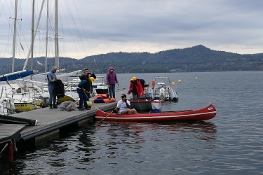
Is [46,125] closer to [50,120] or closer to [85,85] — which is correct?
[50,120]

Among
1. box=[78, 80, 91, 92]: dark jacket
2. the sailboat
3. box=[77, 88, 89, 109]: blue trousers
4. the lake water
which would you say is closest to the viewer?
the lake water

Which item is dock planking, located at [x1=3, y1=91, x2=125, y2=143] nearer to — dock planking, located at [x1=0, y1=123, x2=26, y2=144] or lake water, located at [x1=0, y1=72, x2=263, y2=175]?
dock planking, located at [x1=0, y1=123, x2=26, y2=144]

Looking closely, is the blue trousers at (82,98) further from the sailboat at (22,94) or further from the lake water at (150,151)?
the sailboat at (22,94)

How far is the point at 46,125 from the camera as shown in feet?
47.4

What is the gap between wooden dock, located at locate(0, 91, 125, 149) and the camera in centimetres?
1202

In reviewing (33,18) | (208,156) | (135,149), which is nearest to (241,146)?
(208,156)

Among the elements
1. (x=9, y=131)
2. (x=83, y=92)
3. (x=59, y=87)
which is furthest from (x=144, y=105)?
(x=9, y=131)

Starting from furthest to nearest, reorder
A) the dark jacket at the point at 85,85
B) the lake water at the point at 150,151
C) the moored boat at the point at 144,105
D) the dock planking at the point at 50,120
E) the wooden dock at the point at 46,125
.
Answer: the moored boat at the point at 144,105 → the dark jacket at the point at 85,85 → the dock planking at the point at 50,120 → the wooden dock at the point at 46,125 → the lake water at the point at 150,151

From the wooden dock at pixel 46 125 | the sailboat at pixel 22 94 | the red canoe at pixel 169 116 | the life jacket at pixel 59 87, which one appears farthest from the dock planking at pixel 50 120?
the sailboat at pixel 22 94

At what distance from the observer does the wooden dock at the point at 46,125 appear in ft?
39.4

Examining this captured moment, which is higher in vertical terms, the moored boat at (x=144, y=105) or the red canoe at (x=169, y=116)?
the moored boat at (x=144, y=105)

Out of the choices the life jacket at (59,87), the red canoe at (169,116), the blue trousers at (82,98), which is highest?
the life jacket at (59,87)

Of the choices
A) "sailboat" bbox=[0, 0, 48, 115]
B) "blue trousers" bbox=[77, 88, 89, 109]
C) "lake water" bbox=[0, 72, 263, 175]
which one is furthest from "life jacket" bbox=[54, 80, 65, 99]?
"sailboat" bbox=[0, 0, 48, 115]

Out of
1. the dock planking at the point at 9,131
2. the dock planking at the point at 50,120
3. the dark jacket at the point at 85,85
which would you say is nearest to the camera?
the dock planking at the point at 9,131
